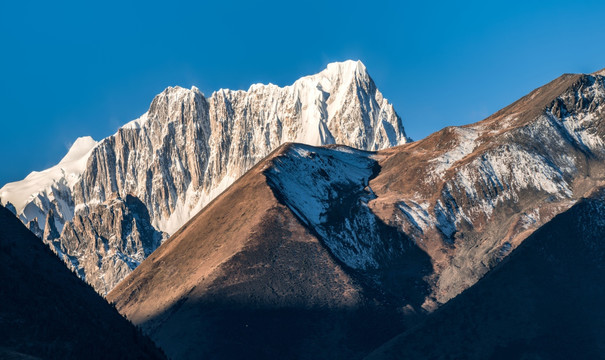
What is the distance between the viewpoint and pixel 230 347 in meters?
197

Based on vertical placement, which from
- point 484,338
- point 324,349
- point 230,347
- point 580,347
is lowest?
point 580,347

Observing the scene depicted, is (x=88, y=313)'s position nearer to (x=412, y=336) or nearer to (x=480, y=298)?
(x=412, y=336)

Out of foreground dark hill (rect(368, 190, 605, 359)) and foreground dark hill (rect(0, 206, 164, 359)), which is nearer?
foreground dark hill (rect(0, 206, 164, 359))

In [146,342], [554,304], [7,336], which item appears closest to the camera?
[7,336]

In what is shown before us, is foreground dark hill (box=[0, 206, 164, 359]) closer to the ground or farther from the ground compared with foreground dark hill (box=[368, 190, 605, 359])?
farther from the ground

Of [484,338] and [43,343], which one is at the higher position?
[43,343]

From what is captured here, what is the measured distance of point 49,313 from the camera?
109 m

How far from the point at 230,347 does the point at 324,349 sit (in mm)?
20433

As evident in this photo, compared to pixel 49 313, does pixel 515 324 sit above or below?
below

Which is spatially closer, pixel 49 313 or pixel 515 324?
pixel 49 313

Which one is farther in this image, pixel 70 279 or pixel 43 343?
pixel 70 279

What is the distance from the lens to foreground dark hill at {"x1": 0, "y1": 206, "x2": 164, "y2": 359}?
332 ft

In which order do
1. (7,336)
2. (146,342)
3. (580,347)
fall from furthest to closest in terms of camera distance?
1. (580,347)
2. (146,342)
3. (7,336)


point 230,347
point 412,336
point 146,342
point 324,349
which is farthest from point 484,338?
point 146,342
